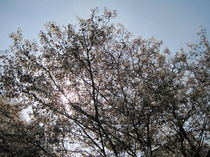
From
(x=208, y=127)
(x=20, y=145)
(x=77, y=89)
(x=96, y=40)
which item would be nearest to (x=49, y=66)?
(x=77, y=89)

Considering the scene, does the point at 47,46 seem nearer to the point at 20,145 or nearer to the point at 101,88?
the point at 101,88

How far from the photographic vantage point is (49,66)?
13688 mm

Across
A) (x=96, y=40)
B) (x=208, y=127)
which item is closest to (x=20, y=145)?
(x=96, y=40)

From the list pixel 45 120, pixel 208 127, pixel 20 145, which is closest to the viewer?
pixel 20 145

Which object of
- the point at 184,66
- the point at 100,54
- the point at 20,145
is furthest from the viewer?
the point at 184,66

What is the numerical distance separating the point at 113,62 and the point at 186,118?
7.63 m

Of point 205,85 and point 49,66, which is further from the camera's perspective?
point 205,85

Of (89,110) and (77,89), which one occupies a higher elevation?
(77,89)

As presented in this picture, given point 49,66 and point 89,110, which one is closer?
point 49,66

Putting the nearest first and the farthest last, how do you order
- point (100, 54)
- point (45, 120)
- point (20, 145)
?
point (20, 145) < point (45, 120) < point (100, 54)

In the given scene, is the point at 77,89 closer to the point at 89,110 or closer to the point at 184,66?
the point at 89,110

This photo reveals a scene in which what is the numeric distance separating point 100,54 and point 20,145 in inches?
368

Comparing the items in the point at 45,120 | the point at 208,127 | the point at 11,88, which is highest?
the point at 11,88

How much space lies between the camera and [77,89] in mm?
14922
